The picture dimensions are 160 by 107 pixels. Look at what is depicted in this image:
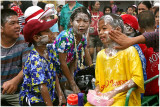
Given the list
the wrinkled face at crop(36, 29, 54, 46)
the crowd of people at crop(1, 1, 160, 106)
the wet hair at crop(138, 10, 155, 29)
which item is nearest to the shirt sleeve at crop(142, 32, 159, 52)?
Result: the crowd of people at crop(1, 1, 160, 106)

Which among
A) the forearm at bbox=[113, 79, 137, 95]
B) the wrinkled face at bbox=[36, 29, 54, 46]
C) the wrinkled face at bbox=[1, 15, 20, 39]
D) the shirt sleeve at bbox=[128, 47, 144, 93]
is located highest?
the wrinkled face at bbox=[1, 15, 20, 39]

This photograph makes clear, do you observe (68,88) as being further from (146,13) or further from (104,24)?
(146,13)

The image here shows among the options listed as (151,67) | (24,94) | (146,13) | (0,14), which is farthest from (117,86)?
(0,14)

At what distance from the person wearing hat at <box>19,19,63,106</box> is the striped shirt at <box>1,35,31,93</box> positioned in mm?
183

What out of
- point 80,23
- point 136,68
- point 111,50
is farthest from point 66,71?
point 136,68

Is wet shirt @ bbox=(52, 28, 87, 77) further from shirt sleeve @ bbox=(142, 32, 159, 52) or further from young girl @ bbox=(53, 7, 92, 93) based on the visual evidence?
shirt sleeve @ bbox=(142, 32, 159, 52)

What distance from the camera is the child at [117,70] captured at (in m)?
2.03

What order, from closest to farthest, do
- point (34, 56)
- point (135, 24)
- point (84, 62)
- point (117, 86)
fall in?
point (117, 86)
point (34, 56)
point (135, 24)
point (84, 62)

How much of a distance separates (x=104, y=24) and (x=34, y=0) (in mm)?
4235

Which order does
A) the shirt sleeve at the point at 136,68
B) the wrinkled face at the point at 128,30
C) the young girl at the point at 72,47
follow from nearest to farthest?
the shirt sleeve at the point at 136,68
the young girl at the point at 72,47
the wrinkled face at the point at 128,30

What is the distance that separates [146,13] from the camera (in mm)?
2875

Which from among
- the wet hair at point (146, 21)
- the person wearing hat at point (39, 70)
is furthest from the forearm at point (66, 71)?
the wet hair at point (146, 21)

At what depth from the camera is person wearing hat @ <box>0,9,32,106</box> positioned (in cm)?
248

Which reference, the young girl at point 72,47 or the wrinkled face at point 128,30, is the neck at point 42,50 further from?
the wrinkled face at point 128,30
